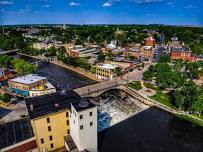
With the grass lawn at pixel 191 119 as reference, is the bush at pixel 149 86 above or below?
above

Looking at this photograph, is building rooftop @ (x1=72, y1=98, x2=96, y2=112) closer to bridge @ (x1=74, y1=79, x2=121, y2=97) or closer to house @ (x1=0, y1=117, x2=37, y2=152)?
house @ (x1=0, y1=117, x2=37, y2=152)

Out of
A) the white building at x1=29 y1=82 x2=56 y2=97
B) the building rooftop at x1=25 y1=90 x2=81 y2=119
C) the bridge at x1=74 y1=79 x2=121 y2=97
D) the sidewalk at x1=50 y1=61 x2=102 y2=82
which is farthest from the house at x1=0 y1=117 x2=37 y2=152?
the sidewalk at x1=50 y1=61 x2=102 y2=82

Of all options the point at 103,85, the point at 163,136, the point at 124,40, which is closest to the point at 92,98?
the point at 103,85

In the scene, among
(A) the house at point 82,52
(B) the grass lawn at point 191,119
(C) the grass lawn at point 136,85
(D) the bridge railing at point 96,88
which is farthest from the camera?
(A) the house at point 82,52

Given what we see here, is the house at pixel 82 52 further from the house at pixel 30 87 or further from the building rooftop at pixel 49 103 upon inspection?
the building rooftop at pixel 49 103

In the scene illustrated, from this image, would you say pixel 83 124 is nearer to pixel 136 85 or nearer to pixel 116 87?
pixel 116 87

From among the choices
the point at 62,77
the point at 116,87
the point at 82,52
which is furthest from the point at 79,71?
the point at 116,87

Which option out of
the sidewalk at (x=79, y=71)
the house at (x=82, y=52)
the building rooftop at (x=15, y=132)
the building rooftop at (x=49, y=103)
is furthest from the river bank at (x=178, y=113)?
the house at (x=82, y=52)

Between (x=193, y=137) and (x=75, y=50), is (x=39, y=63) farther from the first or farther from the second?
(x=193, y=137)
